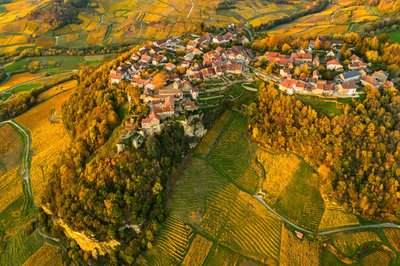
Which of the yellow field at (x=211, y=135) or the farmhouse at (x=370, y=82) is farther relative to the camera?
the farmhouse at (x=370, y=82)

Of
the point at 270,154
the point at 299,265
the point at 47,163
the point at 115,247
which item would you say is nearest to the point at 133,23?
the point at 47,163

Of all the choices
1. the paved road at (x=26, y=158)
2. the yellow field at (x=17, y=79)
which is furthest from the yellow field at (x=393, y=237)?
the yellow field at (x=17, y=79)

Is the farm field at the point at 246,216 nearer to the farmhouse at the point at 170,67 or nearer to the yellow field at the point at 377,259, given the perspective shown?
the yellow field at the point at 377,259

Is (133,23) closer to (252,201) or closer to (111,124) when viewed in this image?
(111,124)

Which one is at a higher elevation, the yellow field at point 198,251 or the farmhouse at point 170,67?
the farmhouse at point 170,67

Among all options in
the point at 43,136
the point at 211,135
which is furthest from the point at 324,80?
the point at 43,136

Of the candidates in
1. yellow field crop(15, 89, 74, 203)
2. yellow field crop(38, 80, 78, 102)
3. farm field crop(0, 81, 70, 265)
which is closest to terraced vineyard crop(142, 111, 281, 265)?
farm field crop(0, 81, 70, 265)

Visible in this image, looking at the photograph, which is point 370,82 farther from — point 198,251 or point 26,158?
point 26,158
